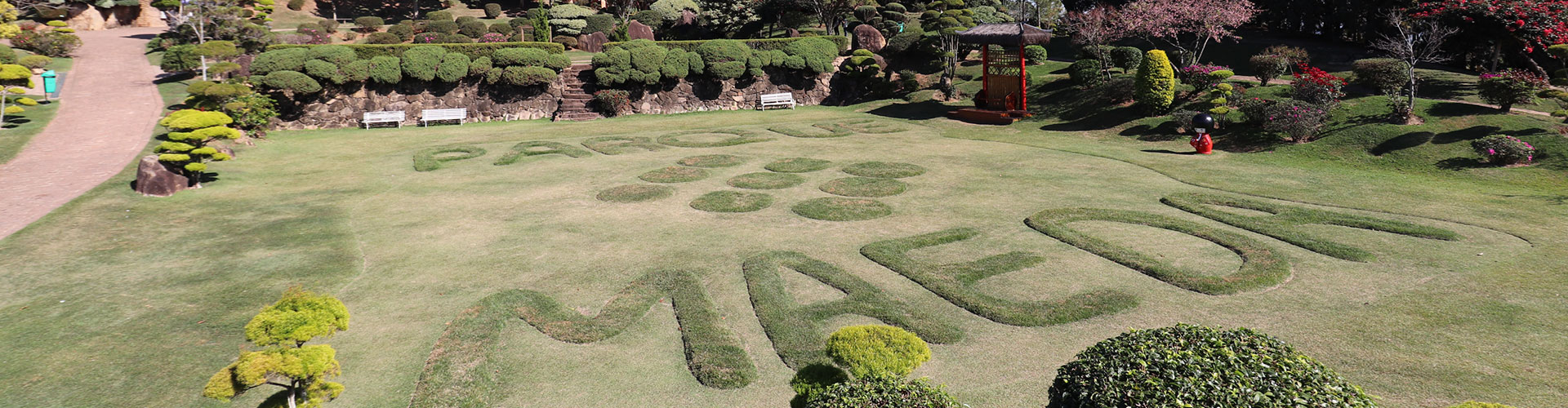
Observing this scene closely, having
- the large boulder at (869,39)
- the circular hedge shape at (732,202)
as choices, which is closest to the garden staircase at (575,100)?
the large boulder at (869,39)

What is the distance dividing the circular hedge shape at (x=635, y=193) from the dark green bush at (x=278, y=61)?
58.6 ft

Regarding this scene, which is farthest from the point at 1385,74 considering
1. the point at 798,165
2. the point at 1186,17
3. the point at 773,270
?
the point at 773,270

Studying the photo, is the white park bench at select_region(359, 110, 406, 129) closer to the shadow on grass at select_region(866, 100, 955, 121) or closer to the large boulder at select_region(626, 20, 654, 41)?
the shadow on grass at select_region(866, 100, 955, 121)

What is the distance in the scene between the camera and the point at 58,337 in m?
8.94

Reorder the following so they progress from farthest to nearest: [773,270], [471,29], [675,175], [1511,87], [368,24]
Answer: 1. [368,24]
2. [471,29]
3. [1511,87]
4. [675,175]
5. [773,270]

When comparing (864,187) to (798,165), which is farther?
(798,165)

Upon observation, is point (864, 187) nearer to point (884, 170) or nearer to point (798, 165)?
point (884, 170)

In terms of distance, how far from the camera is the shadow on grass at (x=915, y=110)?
29156 millimetres

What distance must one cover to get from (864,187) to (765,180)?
2232 millimetres

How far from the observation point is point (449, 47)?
30.7 meters

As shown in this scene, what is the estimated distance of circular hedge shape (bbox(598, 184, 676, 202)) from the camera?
15.7 metres

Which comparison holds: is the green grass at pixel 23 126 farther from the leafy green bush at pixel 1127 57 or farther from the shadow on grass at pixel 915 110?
the leafy green bush at pixel 1127 57

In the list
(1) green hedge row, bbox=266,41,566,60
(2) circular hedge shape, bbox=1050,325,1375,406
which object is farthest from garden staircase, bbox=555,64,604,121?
(2) circular hedge shape, bbox=1050,325,1375,406

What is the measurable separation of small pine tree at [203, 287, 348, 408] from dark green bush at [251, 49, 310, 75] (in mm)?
25327
